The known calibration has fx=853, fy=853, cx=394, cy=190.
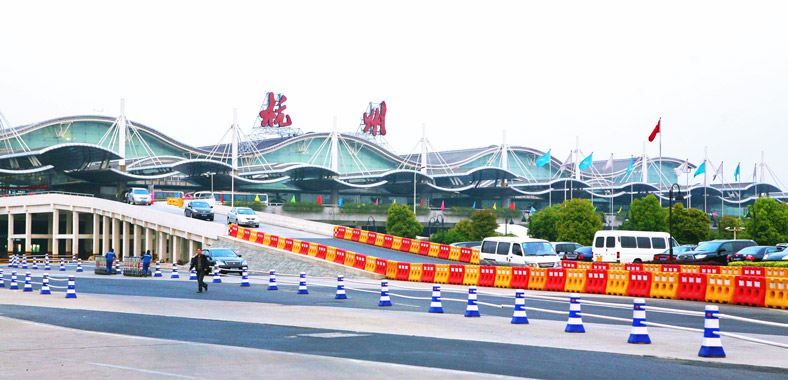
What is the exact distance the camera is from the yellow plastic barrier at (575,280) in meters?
28.7

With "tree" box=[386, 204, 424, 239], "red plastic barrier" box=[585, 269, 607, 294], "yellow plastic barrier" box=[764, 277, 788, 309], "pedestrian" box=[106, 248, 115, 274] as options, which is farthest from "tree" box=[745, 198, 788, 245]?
"pedestrian" box=[106, 248, 115, 274]

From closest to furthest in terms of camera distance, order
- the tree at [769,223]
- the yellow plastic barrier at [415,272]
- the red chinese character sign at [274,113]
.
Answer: the yellow plastic barrier at [415,272] < the tree at [769,223] < the red chinese character sign at [274,113]

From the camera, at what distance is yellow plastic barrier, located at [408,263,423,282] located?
120 feet

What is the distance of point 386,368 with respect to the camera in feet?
35.9

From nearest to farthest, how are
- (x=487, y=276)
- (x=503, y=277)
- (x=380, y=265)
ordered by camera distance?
(x=503, y=277)
(x=487, y=276)
(x=380, y=265)

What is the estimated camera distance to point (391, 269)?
38719 millimetres

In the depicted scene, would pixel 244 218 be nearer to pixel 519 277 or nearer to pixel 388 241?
pixel 388 241

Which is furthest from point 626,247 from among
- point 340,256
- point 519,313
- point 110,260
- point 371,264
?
point 110,260

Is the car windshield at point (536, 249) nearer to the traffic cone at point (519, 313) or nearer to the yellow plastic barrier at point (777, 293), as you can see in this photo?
the yellow plastic barrier at point (777, 293)

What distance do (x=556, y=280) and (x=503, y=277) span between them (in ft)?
8.88

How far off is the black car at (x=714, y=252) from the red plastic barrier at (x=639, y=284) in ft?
36.2

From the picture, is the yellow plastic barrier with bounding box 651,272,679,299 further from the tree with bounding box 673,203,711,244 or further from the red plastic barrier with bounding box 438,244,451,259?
the tree with bounding box 673,203,711,244

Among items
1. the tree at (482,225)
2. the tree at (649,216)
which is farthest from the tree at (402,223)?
the tree at (649,216)

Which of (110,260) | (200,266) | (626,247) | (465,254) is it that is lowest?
(110,260)
